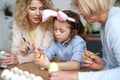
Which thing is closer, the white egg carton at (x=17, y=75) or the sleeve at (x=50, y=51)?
the white egg carton at (x=17, y=75)

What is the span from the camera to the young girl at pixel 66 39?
1.52 meters

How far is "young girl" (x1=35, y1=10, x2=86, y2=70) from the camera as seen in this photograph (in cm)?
152

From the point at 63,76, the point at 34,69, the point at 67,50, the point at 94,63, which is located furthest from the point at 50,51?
the point at 63,76

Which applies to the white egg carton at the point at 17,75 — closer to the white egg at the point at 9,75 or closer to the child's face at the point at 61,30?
the white egg at the point at 9,75

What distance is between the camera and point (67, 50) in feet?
5.25

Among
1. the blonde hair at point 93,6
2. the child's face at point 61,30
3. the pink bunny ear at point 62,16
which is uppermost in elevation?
the blonde hair at point 93,6

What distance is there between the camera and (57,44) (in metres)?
1.65

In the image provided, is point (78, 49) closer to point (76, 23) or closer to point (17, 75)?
point (76, 23)

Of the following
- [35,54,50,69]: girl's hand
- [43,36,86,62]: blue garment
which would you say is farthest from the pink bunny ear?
[35,54,50,69]: girl's hand

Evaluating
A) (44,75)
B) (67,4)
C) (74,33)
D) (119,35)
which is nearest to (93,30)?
(67,4)

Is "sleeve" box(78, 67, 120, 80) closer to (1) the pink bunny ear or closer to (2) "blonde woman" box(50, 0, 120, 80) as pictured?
(2) "blonde woman" box(50, 0, 120, 80)

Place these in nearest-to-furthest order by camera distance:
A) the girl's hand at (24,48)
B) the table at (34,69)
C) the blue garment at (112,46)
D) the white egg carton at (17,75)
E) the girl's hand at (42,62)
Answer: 1. the blue garment at (112,46)
2. the white egg carton at (17,75)
3. the table at (34,69)
4. the girl's hand at (42,62)
5. the girl's hand at (24,48)

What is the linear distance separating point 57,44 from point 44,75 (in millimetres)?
378

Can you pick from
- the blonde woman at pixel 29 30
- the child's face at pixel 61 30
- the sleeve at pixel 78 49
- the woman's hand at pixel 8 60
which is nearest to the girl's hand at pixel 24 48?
the blonde woman at pixel 29 30
